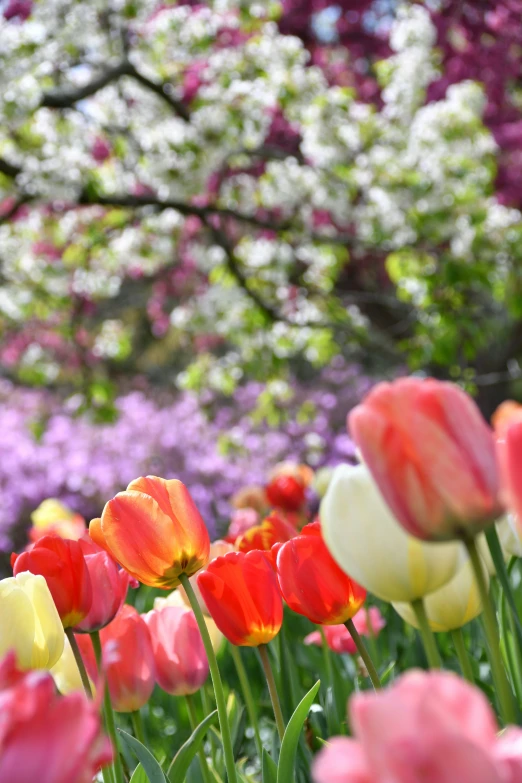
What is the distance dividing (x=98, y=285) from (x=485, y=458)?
4621mm

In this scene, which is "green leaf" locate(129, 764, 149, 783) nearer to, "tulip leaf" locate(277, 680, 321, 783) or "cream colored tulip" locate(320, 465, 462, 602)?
"tulip leaf" locate(277, 680, 321, 783)

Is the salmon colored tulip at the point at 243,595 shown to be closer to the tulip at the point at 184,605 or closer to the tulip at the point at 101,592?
the tulip at the point at 101,592

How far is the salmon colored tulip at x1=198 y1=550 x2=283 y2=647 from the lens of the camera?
781mm

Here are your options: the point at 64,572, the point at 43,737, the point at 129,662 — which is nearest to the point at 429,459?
the point at 43,737

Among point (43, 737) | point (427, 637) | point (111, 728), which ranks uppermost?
point (43, 737)

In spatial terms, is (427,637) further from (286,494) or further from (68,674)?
(286,494)

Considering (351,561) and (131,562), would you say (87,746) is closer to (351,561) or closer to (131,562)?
(351,561)

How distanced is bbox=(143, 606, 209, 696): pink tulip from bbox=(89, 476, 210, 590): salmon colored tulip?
20cm

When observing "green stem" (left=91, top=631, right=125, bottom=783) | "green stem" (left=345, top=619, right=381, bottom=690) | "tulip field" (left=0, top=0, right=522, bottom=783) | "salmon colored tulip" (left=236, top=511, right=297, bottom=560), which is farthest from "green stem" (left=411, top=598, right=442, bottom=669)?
"salmon colored tulip" (left=236, top=511, right=297, bottom=560)

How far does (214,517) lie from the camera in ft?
16.8

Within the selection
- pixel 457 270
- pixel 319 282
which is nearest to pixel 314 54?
pixel 319 282

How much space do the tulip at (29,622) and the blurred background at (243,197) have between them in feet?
9.32

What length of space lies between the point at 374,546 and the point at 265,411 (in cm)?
439

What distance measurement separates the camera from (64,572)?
783 mm
